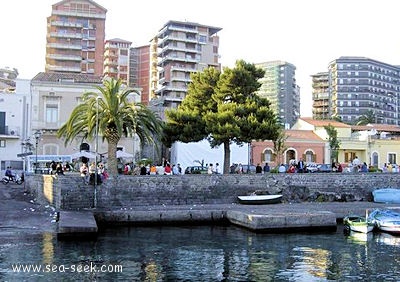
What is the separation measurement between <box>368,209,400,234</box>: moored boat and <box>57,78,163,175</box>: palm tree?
542 inches

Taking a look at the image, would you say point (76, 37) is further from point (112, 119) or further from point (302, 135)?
point (112, 119)

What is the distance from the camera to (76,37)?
3563 inches

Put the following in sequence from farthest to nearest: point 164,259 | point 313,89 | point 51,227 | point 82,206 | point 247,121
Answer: point 313,89, point 247,121, point 82,206, point 51,227, point 164,259

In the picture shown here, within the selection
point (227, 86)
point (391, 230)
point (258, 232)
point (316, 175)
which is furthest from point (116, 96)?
point (391, 230)

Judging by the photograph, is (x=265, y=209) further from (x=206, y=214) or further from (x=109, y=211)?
(x=109, y=211)

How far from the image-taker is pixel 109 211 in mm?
26500

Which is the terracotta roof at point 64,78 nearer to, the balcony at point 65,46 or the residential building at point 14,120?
the residential building at point 14,120

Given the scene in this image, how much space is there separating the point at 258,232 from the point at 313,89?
391 feet

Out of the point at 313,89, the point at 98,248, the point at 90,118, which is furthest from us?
the point at 313,89

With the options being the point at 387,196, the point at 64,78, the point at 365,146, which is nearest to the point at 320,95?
the point at 365,146

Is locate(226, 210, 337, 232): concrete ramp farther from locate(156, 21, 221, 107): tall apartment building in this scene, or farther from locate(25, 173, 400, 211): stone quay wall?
locate(156, 21, 221, 107): tall apartment building

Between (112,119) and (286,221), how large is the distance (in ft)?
39.1

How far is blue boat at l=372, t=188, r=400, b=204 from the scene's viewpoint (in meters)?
34.2

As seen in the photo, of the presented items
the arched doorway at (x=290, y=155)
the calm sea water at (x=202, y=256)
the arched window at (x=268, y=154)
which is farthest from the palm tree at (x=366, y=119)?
the calm sea water at (x=202, y=256)
